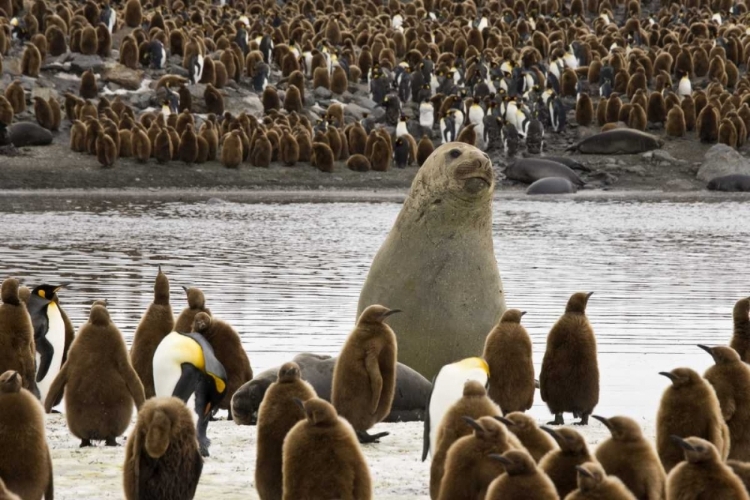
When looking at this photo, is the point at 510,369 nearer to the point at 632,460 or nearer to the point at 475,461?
the point at 632,460

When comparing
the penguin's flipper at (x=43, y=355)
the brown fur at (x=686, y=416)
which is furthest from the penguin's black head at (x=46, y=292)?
the brown fur at (x=686, y=416)

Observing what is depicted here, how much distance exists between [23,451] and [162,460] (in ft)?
1.63

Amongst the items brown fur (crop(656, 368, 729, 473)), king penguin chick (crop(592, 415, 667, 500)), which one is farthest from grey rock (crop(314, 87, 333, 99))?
king penguin chick (crop(592, 415, 667, 500))

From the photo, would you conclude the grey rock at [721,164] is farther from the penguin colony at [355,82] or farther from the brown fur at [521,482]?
the brown fur at [521,482]

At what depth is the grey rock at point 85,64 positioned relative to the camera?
34562mm

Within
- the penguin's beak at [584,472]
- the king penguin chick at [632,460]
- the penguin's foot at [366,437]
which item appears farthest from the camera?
the penguin's foot at [366,437]

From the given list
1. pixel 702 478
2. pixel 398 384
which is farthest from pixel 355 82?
pixel 702 478

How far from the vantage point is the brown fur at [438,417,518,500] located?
513cm

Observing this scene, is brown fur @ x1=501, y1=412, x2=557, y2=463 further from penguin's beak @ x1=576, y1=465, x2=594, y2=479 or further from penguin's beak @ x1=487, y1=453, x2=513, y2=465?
penguin's beak @ x1=576, y1=465, x2=594, y2=479

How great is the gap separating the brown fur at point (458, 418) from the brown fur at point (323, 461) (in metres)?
0.42

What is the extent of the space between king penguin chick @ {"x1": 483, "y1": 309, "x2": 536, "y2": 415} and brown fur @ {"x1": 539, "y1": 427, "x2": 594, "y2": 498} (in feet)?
8.38

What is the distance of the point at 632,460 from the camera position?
528 centimetres

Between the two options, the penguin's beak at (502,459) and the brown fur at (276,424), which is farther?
the brown fur at (276,424)

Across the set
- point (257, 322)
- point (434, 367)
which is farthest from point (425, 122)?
point (434, 367)
